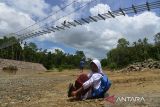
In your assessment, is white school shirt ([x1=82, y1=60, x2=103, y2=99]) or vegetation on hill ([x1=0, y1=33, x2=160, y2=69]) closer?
white school shirt ([x1=82, y1=60, x2=103, y2=99])

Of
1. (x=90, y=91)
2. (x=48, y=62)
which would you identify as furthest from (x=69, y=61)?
(x=90, y=91)

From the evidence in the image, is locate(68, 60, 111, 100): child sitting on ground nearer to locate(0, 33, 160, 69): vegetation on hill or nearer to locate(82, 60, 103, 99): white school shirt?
locate(82, 60, 103, 99): white school shirt

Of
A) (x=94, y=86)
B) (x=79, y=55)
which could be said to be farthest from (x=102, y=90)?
(x=79, y=55)

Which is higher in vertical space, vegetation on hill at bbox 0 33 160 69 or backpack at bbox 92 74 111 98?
vegetation on hill at bbox 0 33 160 69

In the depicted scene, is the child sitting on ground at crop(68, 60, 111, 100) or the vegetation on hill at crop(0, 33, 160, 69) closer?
the child sitting on ground at crop(68, 60, 111, 100)

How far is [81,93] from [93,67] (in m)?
0.71

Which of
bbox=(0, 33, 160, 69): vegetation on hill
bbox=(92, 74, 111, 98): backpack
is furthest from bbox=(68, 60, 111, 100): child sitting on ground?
bbox=(0, 33, 160, 69): vegetation on hill

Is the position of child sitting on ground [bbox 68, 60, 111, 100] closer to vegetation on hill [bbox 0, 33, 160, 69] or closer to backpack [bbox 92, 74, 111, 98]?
backpack [bbox 92, 74, 111, 98]

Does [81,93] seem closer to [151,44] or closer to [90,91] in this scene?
[90,91]

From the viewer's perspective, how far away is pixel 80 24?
22.7 metres

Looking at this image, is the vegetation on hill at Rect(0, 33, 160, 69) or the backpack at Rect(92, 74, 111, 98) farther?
the vegetation on hill at Rect(0, 33, 160, 69)

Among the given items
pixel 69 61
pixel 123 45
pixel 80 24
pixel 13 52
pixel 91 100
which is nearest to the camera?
pixel 91 100

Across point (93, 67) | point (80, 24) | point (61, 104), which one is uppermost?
point (80, 24)

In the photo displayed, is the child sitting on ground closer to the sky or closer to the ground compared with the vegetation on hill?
closer to the ground
